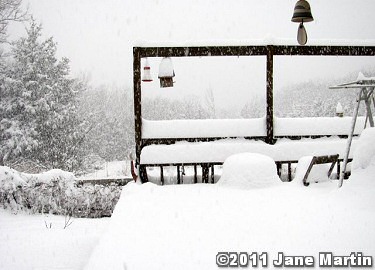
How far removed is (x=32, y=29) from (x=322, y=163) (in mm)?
21577

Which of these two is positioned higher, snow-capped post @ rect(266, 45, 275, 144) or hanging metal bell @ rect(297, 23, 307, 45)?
hanging metal bell @ rect(297, 23, 307, 45)

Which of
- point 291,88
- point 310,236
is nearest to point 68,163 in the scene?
point 310,236

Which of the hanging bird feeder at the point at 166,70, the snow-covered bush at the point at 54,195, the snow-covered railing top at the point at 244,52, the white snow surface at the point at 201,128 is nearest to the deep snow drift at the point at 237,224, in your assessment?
the white snow surface at the point at 201,128

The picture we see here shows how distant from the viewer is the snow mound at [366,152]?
541 centimetres

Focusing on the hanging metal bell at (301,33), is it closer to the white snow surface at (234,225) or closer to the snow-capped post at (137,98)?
the white snow surface at (234,225)

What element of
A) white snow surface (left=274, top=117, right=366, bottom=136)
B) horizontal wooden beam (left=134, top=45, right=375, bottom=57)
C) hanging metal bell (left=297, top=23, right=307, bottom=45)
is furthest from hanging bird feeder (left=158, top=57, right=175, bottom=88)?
hanging metal bell (left=297, top=23, right=307, bottom=45)

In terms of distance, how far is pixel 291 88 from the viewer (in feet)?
206

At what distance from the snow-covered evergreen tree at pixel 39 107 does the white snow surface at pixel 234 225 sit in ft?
53.2

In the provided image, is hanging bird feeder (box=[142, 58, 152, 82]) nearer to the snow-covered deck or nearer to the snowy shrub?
the snow-covered deck

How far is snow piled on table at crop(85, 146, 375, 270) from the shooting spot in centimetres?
358

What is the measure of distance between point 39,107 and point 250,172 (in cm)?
1756

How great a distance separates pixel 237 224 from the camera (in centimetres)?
451

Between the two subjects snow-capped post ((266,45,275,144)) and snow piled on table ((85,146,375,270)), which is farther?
snow-capped post ((266,45,275,144))

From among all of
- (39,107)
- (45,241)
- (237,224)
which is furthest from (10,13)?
(237,224)
